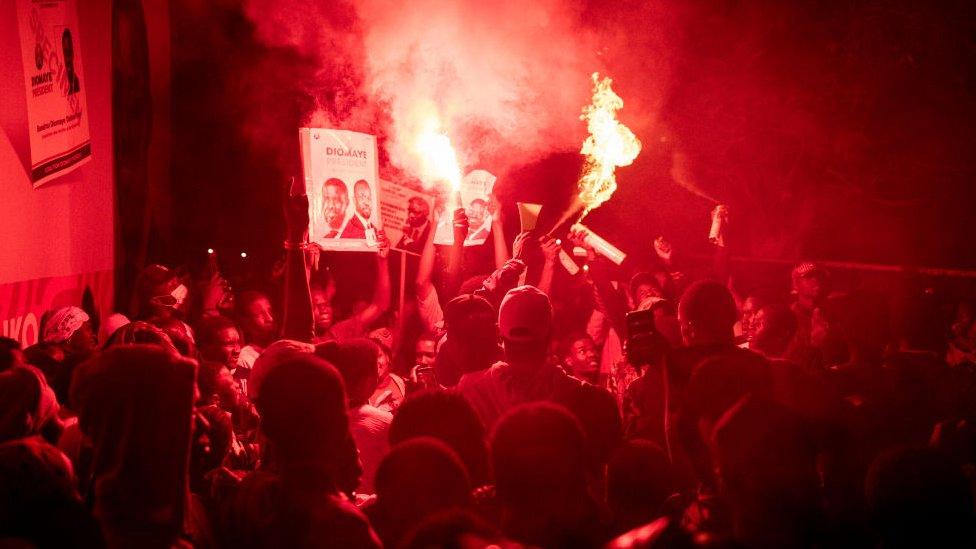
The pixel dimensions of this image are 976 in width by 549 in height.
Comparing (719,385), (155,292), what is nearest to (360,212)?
(155,292)

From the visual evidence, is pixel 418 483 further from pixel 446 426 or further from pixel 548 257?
pixel 548 257

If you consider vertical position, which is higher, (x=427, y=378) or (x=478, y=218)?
(x=478, y=218)

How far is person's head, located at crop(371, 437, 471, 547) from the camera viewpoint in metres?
2.66

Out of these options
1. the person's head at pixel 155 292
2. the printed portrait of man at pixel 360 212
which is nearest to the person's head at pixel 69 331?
the person's head at pixel 155 292

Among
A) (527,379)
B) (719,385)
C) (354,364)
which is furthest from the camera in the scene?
(354,364)

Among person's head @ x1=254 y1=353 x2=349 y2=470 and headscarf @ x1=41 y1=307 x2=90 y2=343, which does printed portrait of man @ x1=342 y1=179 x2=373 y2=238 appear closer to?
headscarf @ x1=41 y1=307 x2=90 y2=343

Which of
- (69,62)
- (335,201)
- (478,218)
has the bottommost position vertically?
(478,218)

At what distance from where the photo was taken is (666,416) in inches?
145

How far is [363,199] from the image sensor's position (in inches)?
274

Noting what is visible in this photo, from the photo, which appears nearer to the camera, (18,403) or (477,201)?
(18,403)

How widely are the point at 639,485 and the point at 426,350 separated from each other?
13.4ft

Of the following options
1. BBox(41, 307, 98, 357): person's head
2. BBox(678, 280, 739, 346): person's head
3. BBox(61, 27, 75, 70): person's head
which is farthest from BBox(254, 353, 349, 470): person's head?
BBox(61, 27, 75, 70): person's head

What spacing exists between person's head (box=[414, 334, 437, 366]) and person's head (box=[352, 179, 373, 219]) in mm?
1089

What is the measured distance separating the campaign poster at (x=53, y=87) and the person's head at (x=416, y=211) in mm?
2912
